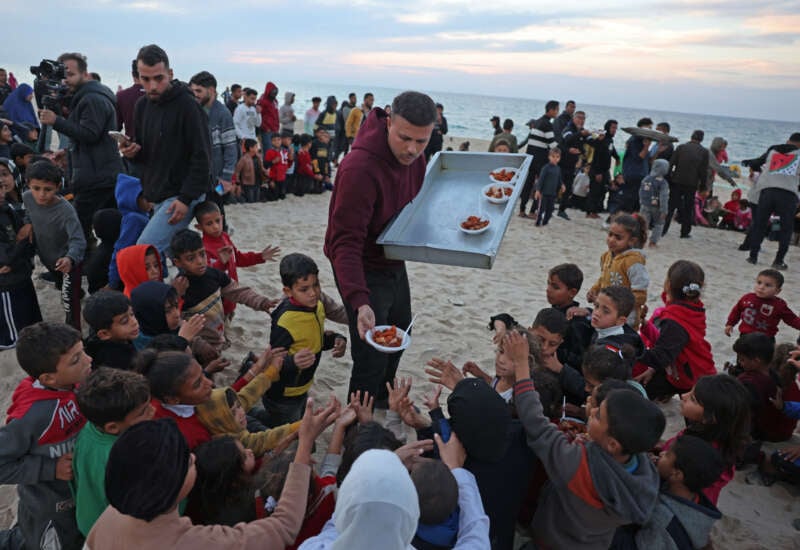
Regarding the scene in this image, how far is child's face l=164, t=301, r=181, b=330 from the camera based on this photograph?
296 centimetres

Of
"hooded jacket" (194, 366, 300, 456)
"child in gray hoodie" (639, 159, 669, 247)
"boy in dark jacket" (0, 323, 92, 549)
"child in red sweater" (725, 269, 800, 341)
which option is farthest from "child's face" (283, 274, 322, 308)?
"child in gray hoodie" (639, 159, 669, 247)

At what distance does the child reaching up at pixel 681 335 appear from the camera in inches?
135

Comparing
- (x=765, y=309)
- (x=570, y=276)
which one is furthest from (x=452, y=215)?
(x=765, y=309)

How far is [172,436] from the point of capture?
1.51 meters

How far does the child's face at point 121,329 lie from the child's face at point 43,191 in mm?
1869

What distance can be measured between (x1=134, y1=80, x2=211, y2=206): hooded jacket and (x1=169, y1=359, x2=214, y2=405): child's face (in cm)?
198

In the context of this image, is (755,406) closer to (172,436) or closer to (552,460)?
(552,460)

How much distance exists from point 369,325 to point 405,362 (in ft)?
5.62

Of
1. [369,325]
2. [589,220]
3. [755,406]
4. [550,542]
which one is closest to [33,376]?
[369,325]

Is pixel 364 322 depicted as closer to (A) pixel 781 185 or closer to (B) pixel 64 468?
(B) pixel 64 468

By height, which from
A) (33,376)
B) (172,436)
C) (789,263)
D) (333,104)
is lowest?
(789,263)

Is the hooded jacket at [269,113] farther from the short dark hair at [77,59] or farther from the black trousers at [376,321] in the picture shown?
the black trousers at [376,321]

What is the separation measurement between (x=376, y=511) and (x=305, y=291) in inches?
75.0

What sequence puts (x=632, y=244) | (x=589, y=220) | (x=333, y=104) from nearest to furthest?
(x=632, y=244)
(x=589, y=220)
(x=333, y=104)
